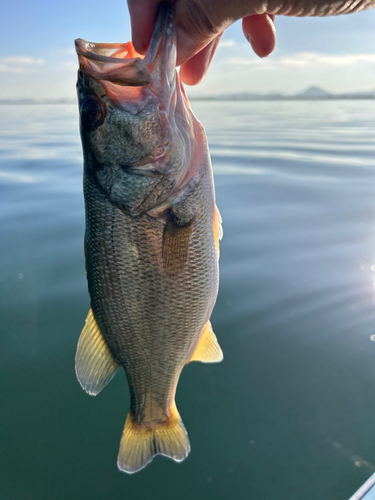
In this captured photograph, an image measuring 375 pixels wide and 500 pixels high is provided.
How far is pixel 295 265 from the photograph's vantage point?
383 cm

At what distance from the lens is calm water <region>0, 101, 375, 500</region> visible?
2.01 m

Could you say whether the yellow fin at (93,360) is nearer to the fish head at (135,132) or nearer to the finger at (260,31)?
the fish head at (135,132)

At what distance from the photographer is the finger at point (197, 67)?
2133 mm

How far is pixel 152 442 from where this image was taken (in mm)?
1966

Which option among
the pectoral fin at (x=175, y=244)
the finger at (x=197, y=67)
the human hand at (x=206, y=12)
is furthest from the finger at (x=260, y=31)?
the pectoral fin at (x=175, y=244)

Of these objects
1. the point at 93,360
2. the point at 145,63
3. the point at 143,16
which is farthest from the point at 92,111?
the point at 93,360

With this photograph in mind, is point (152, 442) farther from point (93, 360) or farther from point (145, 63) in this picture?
point (145, 63)

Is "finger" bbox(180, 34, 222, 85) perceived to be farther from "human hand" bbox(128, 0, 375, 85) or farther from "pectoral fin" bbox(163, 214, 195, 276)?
"pectoral fin" bbox(163, 214, 195, 276)

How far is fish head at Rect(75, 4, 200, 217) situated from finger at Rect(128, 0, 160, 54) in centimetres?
5

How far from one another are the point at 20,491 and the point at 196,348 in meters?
1.24

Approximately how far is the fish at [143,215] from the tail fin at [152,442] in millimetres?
50

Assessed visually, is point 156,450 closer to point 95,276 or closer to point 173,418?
point 173,418

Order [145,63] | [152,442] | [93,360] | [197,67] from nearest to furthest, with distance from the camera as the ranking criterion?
[145,63] → [93,360] → [152,442] → [197,67]

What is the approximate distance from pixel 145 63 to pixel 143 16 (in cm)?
23
